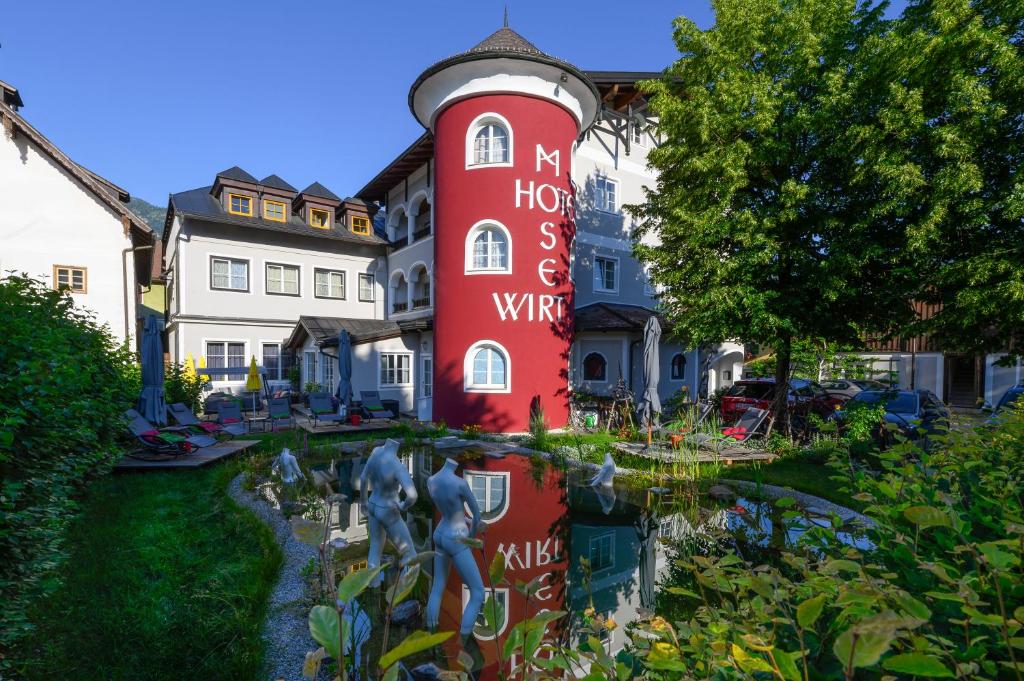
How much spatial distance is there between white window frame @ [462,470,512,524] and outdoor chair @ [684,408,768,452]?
3.64 meters

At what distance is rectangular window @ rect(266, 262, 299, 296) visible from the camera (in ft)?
66.6

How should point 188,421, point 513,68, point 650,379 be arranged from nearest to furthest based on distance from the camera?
→ point 650,379, point 188,421, point 513,68

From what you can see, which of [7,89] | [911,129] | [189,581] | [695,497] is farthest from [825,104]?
[7,89]

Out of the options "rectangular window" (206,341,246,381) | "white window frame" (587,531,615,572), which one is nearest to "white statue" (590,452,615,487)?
"white window frame" (587,531,615,572)

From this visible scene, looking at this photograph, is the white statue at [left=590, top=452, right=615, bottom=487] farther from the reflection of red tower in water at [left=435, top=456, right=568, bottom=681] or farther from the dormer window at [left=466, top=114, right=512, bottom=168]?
the dormer window at [left=466, top=114, right=512, bottom=168]

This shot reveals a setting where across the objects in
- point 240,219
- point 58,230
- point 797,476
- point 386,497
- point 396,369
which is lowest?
point 797,476

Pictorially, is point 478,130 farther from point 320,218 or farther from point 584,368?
point 320,218

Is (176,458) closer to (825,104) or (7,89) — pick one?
(825,104)

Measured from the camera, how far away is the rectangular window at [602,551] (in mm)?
5207

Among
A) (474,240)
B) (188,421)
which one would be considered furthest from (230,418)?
(474,240)

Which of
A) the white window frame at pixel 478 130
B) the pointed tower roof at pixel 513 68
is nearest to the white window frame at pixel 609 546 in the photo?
the white window frame at pixel 478 130

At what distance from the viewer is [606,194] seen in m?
18.6

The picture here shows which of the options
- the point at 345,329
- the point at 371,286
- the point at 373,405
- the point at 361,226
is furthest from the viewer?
the point at 361,226

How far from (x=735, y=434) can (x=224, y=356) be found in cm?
1921
